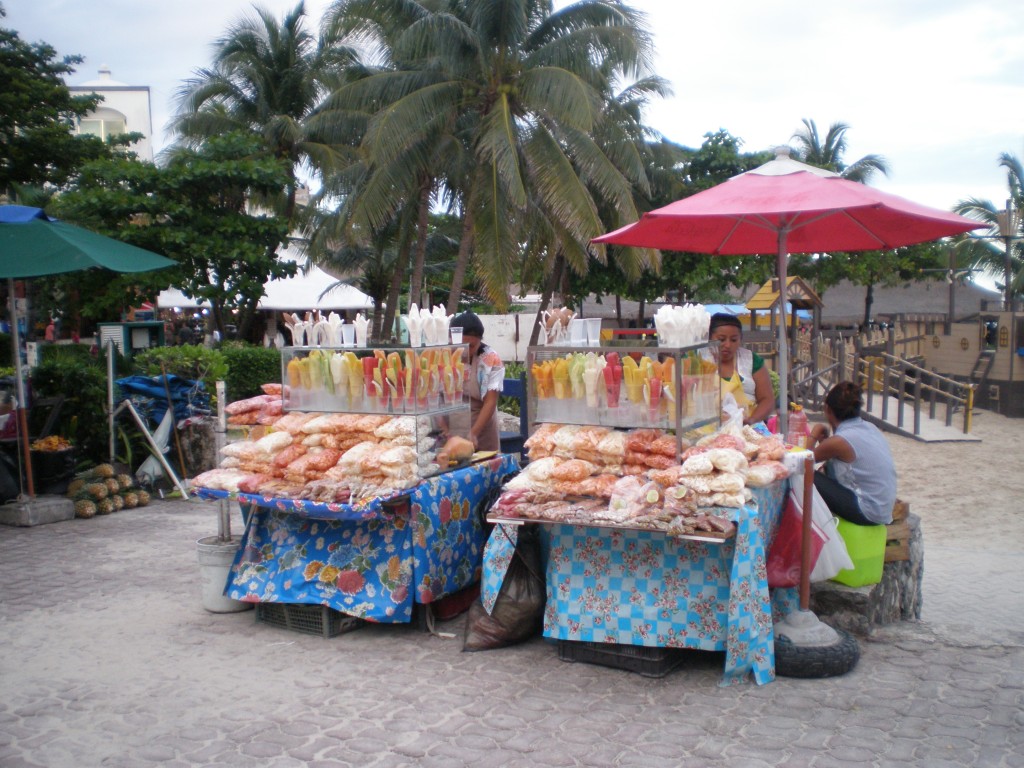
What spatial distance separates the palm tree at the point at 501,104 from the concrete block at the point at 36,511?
8382mm

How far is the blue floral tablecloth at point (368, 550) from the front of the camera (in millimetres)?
4957

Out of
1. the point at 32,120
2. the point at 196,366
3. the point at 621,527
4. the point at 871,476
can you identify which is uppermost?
the point at 32,120

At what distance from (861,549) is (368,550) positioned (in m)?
2.80

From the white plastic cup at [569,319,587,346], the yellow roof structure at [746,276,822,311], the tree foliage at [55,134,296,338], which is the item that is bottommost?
the white plastic cup at [569,319,587,346]

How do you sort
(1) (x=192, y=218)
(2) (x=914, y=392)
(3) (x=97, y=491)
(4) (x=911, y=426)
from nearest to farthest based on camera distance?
(3) (x=97, y=491) → (4) (x=911, y=426) → (2) (x=914, y=392) → (1) (x=192, y=218)

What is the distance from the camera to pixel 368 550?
16.7 feet

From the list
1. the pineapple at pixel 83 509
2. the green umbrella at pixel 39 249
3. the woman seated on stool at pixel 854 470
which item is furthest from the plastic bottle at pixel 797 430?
the pineapple at pixel 83 509

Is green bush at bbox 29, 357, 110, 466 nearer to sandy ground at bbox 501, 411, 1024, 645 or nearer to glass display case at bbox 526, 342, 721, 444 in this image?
sandy ground at bbox 501, 411, 1024, 645

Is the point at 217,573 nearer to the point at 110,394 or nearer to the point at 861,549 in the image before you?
the point at 861,549

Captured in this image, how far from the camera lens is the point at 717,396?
5.08 m

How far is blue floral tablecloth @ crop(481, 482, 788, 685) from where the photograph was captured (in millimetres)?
4223

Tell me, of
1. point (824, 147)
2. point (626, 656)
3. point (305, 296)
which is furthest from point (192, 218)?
point (824, 147)

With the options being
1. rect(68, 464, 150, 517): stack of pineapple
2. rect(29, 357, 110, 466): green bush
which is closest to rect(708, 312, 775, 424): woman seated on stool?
rect(68, 464, 150, 517): stack of pineapple

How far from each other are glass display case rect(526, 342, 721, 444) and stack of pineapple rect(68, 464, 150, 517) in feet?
18.5
